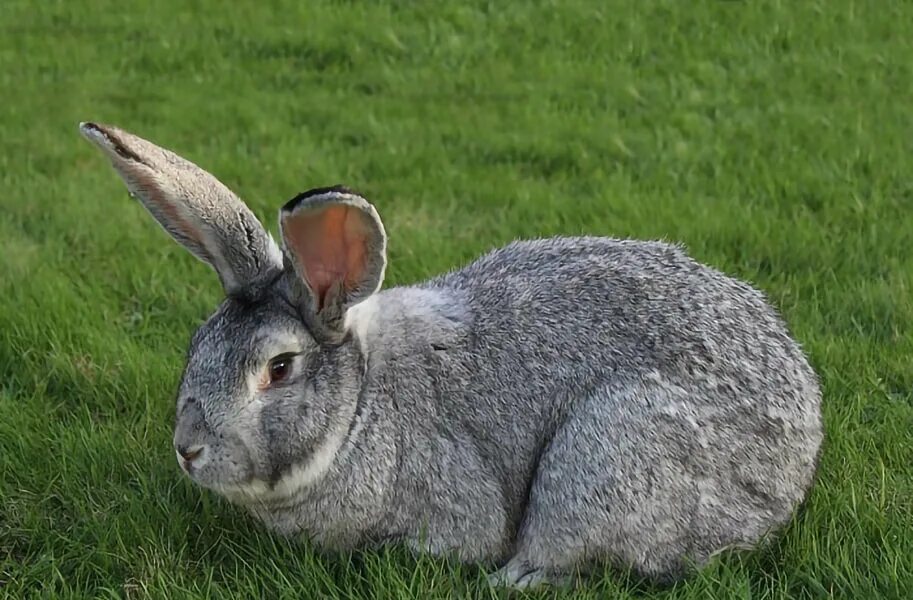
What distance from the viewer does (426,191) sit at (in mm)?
6742

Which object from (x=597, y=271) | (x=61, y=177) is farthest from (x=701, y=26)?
(x=597, y=271)

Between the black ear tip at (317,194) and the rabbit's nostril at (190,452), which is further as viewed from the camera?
the rabbit's nostril at (190,452)

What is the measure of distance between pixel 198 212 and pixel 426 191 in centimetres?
339

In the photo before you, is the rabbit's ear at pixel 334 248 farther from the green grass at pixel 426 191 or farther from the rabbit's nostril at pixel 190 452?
the green grass at pixel 426 191

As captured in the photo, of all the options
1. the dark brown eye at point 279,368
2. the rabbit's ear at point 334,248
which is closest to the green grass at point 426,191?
the dark brown eye at point 279,368

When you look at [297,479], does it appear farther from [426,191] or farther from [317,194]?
[426,191]

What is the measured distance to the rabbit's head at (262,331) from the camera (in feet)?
10.9

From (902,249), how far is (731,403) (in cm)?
268

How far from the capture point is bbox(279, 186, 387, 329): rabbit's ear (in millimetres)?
3162

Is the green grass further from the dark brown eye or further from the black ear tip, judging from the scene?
the black ear tip

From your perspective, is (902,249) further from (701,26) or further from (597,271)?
A: (701,26)

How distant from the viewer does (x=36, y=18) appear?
1002cm

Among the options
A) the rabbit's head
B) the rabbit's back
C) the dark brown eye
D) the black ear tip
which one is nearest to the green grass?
the rabbit's back

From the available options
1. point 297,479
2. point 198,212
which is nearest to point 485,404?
point 297,479
